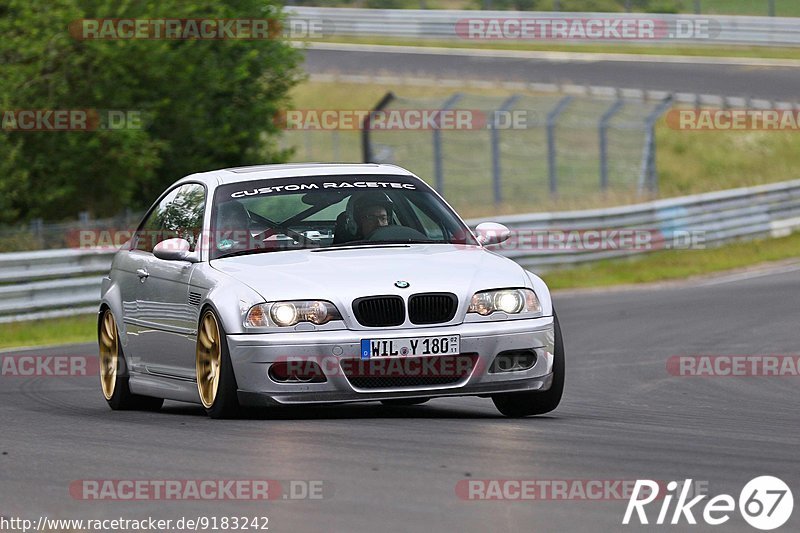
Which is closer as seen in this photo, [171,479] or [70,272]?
[171,479]

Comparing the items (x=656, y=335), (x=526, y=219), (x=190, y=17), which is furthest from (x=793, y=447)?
(x=190, y=17)

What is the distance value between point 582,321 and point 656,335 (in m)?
1.90

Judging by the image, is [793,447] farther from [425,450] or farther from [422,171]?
[422,171]

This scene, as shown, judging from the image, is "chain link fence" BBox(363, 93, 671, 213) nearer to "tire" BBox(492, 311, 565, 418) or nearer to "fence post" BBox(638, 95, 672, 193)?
"fence post" BBox(638, 95, 672, 193)

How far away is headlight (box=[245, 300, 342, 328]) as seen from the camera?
27.5 feet

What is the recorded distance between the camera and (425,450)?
23.6 feet

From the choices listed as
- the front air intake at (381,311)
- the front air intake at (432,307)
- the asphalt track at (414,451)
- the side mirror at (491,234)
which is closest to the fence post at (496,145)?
the asphalt track at (414,451)

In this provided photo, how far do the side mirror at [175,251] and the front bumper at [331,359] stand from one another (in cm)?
106

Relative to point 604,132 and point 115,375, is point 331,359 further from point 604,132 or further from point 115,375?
point 604,132

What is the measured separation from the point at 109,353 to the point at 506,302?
10.9ft

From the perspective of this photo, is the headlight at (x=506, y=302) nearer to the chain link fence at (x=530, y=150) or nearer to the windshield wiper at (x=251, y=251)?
the windshield wiper at (x=251, y=251)

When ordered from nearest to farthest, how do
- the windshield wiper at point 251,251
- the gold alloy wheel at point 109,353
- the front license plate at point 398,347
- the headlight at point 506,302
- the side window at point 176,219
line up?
1. the front license plate at point 398,347
2. the headlight at point 506,302
3. the windshield wiper at point 251,251
4. the side window at point 176,219
5. the gold alloy wheel at point 109,353

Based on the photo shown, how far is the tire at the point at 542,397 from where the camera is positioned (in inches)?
351

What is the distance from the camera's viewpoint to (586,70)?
4475cm
